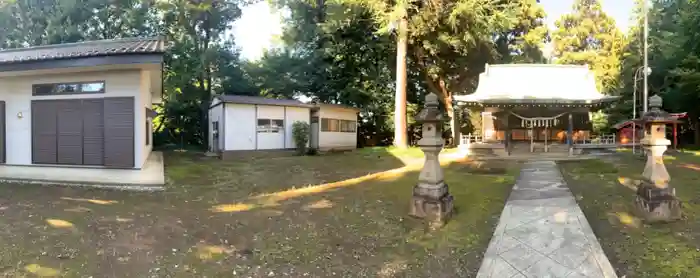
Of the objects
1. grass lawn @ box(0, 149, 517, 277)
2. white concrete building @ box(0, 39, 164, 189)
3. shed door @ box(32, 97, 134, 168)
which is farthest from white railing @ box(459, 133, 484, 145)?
shed door @ box(32, 97, 134, 168)

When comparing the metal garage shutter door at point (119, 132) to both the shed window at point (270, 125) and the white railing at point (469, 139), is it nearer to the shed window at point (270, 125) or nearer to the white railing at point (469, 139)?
the shed window at point (270, 125)

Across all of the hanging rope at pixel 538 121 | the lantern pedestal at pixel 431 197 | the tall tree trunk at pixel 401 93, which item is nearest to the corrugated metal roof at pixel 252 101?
the tall tree trunk at pixel 401 93

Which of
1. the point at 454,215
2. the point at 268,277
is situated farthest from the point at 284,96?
the point at 268,277

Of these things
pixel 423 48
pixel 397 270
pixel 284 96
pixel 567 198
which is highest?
pixel 423 48

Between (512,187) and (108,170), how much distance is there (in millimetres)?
9930

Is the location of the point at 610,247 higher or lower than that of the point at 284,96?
lower

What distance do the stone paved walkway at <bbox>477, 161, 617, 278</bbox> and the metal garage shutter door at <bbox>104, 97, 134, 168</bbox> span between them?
8605mm

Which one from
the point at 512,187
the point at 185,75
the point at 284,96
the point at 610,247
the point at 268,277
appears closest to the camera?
the point at 268,277

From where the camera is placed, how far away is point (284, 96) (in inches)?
1142

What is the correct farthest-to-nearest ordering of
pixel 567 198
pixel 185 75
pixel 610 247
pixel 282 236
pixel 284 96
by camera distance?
pixel 284 96 → pixel 185 75 → pixel 567 198 → pixel 282 236 → pixel 610 247

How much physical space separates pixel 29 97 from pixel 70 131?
63.4 inches

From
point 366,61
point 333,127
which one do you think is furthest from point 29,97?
point 366,61

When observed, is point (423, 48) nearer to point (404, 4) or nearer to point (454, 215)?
point (404, 4)

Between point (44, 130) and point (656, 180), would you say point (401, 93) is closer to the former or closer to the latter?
point (656, 180)
